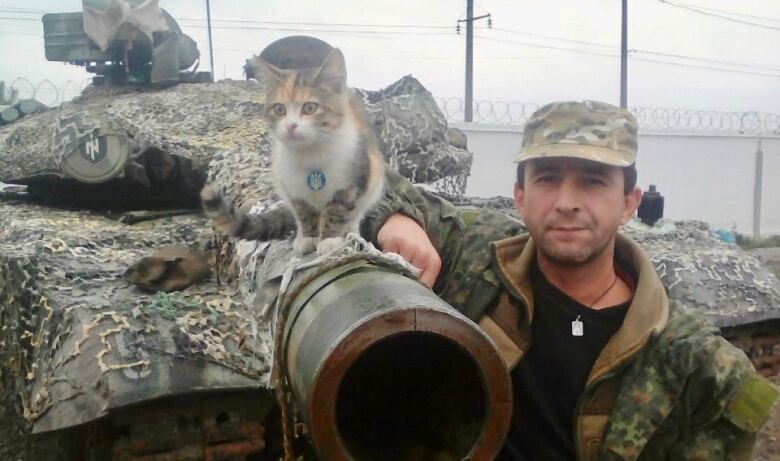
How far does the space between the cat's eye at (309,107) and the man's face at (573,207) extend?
122 cm

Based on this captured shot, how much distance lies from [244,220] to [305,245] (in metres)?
0.38

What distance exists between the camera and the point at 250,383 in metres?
3.56

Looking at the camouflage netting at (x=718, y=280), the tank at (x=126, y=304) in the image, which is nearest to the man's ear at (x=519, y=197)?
the tank at (x=126, y=304)

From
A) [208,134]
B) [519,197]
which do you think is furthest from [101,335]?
[208,134]

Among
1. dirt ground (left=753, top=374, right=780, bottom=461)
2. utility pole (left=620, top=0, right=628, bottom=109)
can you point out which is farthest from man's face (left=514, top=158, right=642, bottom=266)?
utility pole (left=620, top=0, right=628, bottom=109)

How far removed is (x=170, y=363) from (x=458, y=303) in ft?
4.37

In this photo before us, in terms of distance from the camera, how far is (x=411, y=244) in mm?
2736

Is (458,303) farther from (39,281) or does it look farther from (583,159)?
(39,281)

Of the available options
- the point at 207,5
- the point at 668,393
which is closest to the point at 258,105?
the point at 668,393

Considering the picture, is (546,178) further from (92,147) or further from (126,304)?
(92,147)

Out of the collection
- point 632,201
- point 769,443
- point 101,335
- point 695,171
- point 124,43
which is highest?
point 124,43

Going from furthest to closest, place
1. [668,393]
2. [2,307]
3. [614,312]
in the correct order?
[2,307], [614,312], [668,393]

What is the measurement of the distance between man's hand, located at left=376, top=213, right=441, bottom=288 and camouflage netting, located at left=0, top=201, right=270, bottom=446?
992mm

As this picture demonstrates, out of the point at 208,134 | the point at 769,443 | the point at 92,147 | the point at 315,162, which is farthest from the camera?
the point at 769,443
